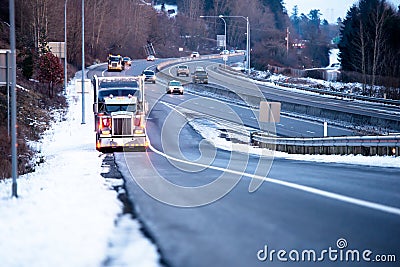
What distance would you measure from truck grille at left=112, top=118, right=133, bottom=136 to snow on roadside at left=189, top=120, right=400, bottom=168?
5.33m

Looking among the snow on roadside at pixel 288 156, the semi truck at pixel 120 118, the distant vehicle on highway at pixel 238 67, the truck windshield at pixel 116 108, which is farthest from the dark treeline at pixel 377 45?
the truck windshield at pixel 116 108

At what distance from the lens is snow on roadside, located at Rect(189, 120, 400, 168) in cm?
1892

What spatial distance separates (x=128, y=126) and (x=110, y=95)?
1865mm

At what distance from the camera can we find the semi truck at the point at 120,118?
25.8 m

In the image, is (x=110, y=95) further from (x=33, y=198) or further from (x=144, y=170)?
(x=33, y=198)

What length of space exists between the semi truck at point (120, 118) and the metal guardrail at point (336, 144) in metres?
7.28

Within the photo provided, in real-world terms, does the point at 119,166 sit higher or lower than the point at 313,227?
lower

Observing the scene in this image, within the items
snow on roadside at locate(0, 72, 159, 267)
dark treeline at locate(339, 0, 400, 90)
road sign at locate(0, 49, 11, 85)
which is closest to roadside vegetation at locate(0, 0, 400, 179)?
dark treeline at locate(339, 0, 400, 90)

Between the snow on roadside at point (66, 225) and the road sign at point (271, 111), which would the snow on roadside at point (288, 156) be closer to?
the road sign at point (271, 111)

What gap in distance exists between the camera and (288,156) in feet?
84.4

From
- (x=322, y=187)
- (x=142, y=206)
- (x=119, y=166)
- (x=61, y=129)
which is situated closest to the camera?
(x=142, y=206)

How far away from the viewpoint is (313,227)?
8.92 meters

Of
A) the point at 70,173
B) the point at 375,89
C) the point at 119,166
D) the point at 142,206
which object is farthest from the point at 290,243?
the point at 375,89

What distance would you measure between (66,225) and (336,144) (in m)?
16.8
